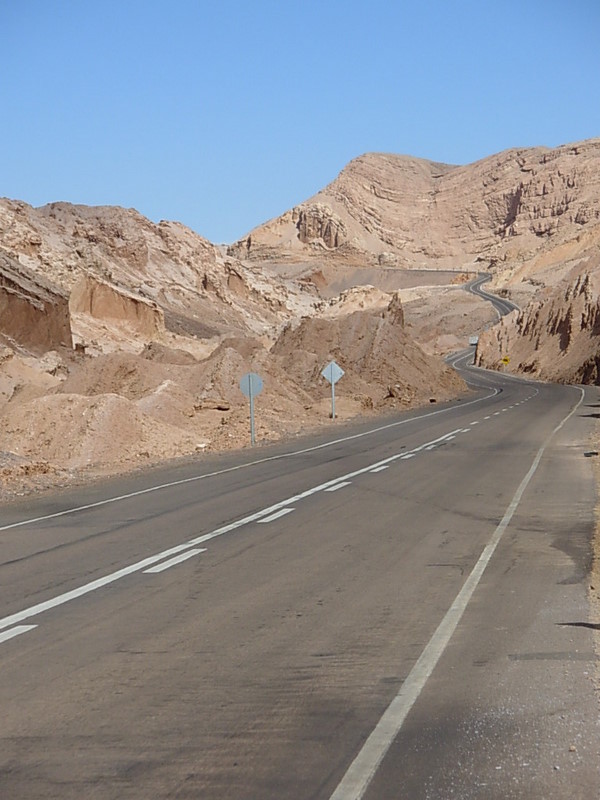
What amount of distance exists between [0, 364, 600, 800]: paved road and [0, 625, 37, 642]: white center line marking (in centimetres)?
5

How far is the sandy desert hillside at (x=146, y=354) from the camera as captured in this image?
91.0ft

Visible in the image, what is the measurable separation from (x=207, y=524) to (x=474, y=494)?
16.3ft

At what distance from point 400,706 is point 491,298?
6103 inches

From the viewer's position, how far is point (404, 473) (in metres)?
20.0

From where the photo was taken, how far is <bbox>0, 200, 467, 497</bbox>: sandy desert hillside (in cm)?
2773

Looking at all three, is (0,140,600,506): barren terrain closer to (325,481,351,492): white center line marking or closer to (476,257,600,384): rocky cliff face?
(476,257,600,384): rocky cliff face

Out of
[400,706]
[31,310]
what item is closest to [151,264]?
[31,310]

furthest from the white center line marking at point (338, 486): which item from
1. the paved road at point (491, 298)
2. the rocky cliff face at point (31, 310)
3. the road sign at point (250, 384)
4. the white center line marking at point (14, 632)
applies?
the paved road at point (491, 298)

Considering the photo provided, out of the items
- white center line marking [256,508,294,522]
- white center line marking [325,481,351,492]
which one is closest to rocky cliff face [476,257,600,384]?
white center line marking [325,481,351,492]

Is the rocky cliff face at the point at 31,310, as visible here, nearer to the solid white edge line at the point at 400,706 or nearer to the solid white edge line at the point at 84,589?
the solid white edge line at the point at 84,589

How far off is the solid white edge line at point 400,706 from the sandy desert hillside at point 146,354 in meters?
12.3

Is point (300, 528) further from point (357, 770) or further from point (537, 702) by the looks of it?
point (357, 770)

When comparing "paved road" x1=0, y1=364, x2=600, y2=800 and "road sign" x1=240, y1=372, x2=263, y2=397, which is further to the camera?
"road sign" x1=240, y1=372, x2=263, y2=397

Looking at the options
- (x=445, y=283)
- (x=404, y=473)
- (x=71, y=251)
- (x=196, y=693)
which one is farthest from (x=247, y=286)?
(x=196, y=693)
